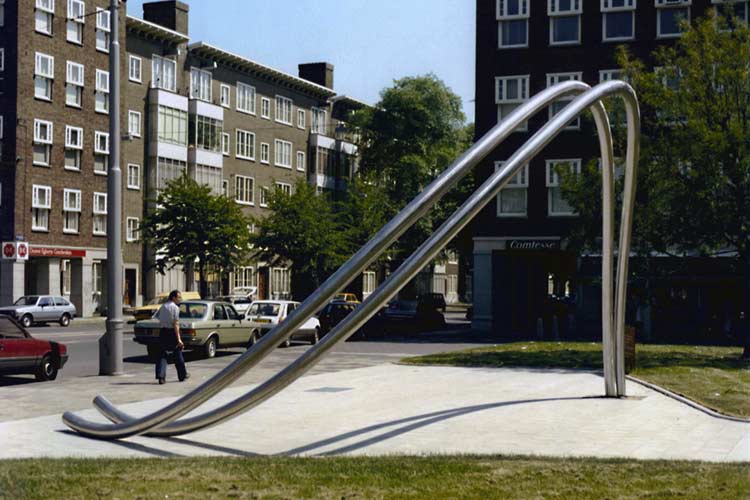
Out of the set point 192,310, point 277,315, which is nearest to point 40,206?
point 277,315

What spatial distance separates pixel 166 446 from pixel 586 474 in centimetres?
489

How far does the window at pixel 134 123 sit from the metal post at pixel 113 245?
140ft

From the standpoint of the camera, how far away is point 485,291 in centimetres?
5066

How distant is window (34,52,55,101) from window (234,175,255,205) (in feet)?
57.2

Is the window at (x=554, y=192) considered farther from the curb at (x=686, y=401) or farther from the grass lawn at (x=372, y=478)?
the grass lawn at (x=372, y=478)

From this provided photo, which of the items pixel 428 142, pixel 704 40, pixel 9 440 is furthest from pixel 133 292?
pixel 9 440

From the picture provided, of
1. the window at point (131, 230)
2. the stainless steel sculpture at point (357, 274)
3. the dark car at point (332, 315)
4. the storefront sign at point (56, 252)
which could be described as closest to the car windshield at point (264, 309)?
the dark car at point (332, 315)

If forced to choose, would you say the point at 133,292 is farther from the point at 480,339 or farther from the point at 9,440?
the point at 9,440

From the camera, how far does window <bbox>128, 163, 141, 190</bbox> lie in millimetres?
65438

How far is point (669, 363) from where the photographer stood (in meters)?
27.1

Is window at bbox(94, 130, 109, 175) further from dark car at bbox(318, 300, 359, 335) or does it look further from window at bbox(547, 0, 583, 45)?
window at bbox(547, 0, 583, 45)

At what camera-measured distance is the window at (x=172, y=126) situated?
67.5 metres

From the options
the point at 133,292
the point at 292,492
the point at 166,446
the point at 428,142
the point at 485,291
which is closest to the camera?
the point at 292,492

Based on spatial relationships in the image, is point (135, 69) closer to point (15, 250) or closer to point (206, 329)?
point (15, 250)
